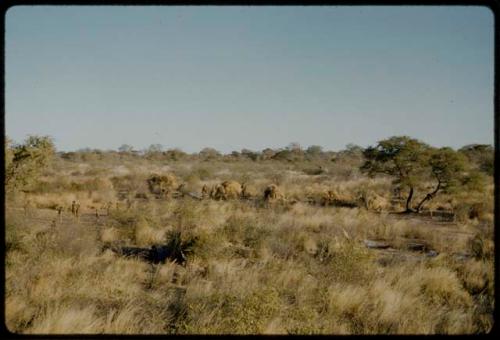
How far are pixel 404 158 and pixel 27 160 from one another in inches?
505

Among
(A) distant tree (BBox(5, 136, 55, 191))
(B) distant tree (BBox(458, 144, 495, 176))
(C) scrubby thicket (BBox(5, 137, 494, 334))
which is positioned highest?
(B) distant tree (BBox(458, 144, 495, 176))

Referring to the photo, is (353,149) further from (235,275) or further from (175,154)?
(235,275)

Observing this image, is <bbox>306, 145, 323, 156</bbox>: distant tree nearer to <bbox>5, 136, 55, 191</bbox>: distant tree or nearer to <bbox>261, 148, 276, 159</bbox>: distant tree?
<bbox>261, 148, 276, 159</bbox>: distant tree

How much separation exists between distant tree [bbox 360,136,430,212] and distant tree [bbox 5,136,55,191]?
1207cm

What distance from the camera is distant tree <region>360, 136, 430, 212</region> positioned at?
16234mm

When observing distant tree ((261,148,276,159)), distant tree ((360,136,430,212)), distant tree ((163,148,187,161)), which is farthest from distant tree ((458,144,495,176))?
distant tree ((163,148,187,161))

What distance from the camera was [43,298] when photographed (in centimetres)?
479

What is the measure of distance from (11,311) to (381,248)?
710 centimetres

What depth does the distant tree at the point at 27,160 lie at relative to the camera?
8648 mm

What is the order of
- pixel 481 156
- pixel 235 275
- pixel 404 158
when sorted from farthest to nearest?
pixel 481 156 < pixel 404 158 < pixel 235 275

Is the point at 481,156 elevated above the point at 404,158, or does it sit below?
above

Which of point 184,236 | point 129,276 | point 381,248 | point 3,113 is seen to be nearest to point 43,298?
point 129,276

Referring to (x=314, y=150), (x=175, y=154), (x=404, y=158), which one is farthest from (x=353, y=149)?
(x=404, y=158)

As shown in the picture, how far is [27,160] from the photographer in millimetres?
8703
